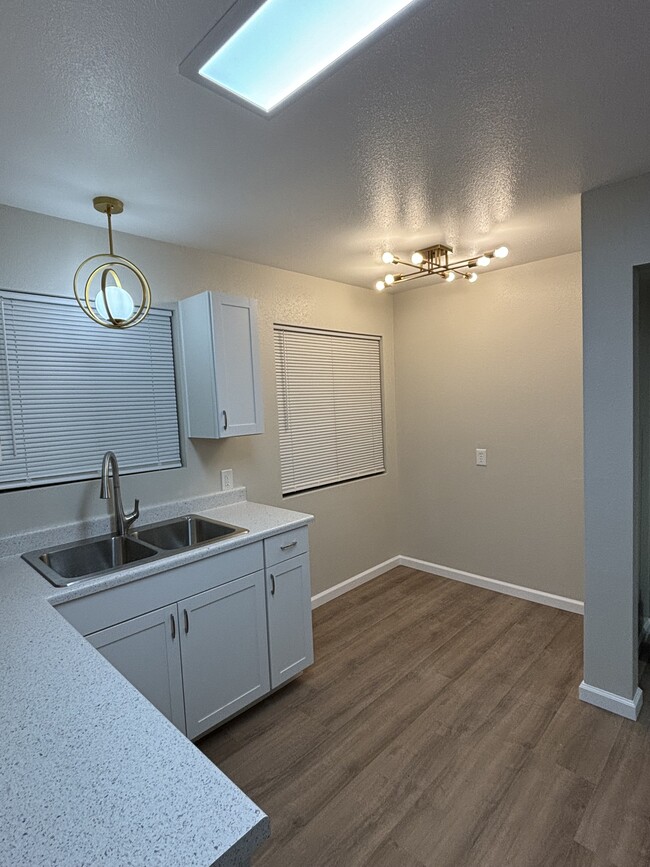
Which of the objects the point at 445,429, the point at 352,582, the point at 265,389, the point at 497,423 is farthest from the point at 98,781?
the point at 445,429

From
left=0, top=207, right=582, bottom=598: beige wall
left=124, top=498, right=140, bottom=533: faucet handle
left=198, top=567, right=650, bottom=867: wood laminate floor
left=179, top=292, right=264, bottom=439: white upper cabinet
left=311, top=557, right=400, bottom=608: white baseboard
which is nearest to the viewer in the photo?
left=198, top=567, right=650, bottom=867: wood laminate floor

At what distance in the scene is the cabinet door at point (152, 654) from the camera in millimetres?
1785

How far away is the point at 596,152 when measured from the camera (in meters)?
1.75

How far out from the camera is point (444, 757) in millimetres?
1985

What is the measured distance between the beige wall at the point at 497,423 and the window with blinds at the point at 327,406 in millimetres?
353

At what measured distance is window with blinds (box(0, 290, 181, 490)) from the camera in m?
2.07

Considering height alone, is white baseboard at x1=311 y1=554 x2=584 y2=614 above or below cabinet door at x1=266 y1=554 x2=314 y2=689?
below


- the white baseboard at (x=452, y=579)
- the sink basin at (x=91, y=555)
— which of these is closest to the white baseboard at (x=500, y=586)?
the white baseboard at (x=452, y=579)

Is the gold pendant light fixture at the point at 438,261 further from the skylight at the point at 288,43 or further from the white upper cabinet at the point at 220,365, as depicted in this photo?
the skylight at the point at 288,43

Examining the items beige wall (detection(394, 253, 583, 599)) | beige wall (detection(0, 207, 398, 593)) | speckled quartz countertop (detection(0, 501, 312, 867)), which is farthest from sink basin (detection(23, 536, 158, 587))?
beige wall (detection(394, 253, 583, 599))

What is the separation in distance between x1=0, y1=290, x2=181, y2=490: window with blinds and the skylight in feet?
4.65

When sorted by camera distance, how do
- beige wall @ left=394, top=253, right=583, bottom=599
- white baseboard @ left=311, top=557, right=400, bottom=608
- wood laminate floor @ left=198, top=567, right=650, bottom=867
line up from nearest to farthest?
1. wood laminate floor @ left=198, top=567, right=650, bottom=867
2. beige wall @ left=394, top=253, right=583, bottom=599
3. white baseboard @ left=311, top=557, right=400, bottom=608

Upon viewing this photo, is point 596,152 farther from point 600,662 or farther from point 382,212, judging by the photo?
point 600,662

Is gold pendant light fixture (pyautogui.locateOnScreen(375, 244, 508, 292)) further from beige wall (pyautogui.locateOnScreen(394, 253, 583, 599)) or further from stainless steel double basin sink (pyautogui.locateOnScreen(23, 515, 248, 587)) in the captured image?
stainless steel double basin sink (pyautogui.locateOnScreen(23, 515, 248, 587))
